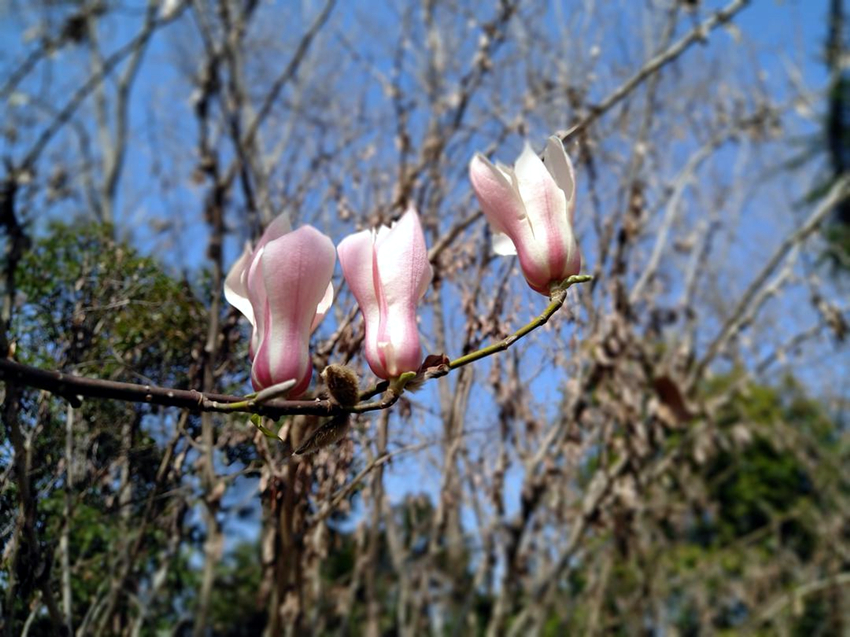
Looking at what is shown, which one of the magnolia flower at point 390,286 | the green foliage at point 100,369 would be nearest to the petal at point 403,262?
the magnolia flower at point 390,286

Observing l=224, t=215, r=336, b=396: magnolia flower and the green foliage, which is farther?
the green foliage

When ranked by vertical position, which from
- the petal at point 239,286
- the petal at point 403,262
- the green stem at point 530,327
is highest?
the petal at point 239,286

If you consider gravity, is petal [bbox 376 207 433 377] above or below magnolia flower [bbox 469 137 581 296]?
below

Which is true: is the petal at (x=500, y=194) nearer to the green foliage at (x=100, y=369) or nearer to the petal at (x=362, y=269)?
the petal at (x=362, y=269)

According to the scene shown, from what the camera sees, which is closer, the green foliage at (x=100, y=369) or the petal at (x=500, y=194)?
the petal at (x=500, y=194)

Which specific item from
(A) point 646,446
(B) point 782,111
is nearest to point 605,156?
(A) point 646,446

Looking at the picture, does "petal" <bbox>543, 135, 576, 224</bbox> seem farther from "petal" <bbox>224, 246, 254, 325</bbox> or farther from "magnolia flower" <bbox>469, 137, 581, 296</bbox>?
"petal" <bbox>224, 246, 254, 325</bbox>

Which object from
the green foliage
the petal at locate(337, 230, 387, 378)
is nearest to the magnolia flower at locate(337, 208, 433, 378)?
the petal at locate(337, 230, 387, 378)
